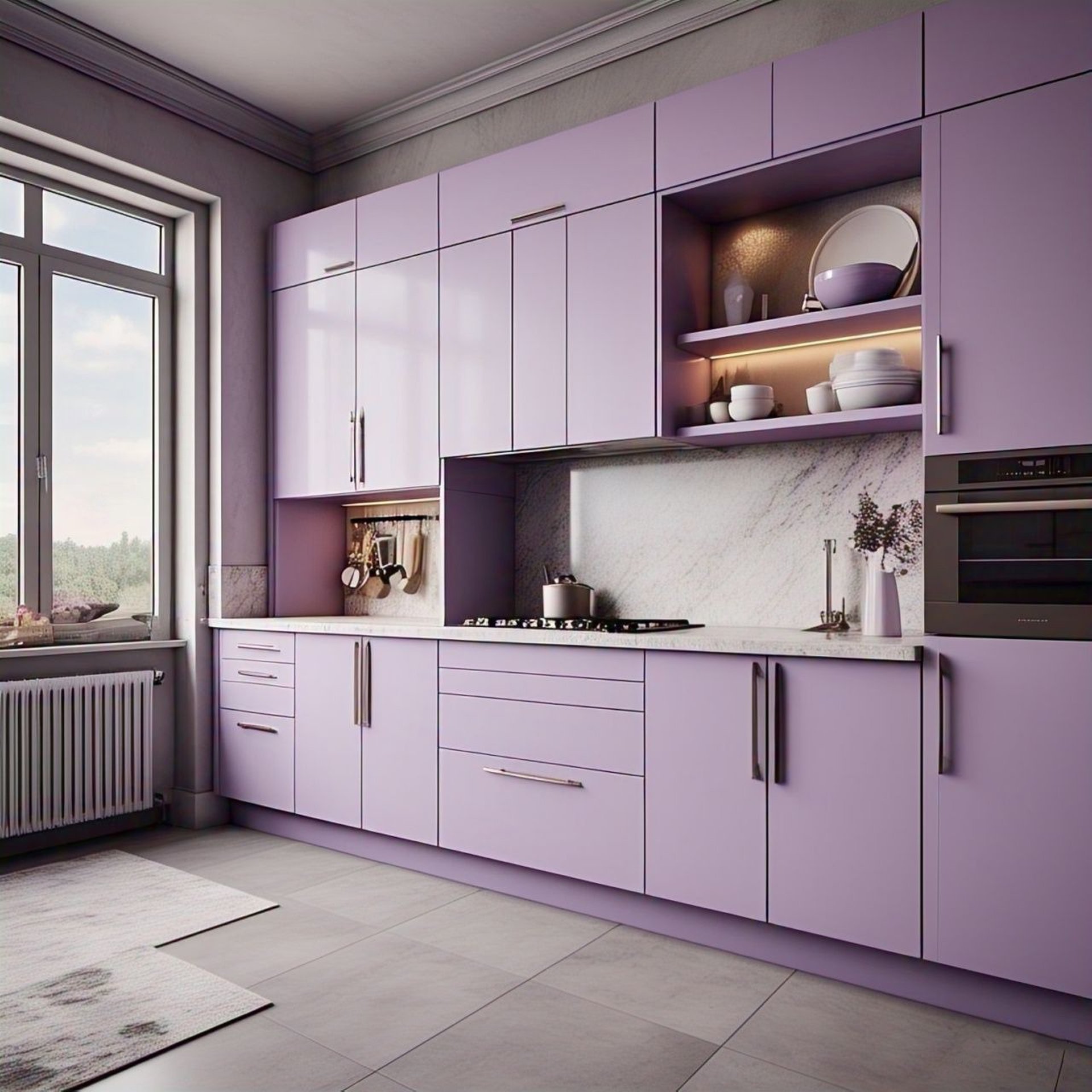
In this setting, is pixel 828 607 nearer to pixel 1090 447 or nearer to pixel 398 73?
pixel 1090 447

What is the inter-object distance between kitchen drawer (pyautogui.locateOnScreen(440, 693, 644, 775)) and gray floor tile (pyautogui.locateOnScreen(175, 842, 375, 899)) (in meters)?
0.64

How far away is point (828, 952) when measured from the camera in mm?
2498

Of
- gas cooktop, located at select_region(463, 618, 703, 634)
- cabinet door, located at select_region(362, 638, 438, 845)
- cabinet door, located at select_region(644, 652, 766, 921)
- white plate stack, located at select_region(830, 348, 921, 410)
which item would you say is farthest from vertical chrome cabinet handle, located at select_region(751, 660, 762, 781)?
cabinet door, located at select_region(362, 638, 438, 845)

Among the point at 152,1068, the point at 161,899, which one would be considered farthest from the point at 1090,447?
the point at 161,899

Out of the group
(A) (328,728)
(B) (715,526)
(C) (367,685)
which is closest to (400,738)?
(C) (367,685)

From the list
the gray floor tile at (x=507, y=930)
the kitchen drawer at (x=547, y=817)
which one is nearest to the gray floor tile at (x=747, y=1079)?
the gray floor tile at (x=507, y=930)

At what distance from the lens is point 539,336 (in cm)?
328

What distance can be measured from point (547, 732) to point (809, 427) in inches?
48.8

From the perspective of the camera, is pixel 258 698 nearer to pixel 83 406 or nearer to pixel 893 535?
pixel 83 406

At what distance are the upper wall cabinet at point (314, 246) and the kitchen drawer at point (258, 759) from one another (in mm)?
1857

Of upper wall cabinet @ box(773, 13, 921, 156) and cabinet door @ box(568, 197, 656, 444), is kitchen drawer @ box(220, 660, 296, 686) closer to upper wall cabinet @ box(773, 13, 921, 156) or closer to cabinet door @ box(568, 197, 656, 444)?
cabinet door @ box(568, 197, 656, 444)

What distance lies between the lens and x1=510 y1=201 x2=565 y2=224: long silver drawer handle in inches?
127

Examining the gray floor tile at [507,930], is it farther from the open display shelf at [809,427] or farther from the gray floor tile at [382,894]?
the open display shelf at [809,427]

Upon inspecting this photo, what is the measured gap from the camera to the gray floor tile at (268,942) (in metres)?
2.53
